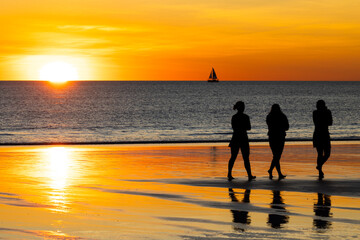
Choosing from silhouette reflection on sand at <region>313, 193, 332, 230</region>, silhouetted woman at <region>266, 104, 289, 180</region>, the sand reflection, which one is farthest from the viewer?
silhouetted woman at <region>266, 104, 289, 180</region>

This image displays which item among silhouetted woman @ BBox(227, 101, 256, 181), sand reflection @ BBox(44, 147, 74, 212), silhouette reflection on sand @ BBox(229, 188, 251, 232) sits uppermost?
silhouetted woman @ BBox(227, 101, 256, 181)

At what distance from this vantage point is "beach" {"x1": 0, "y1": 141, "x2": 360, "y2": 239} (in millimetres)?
8617

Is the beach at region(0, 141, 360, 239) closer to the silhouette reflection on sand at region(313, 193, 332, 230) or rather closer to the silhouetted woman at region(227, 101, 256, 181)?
the silhouette reflection on sand at region(313, 193, 332, 230)

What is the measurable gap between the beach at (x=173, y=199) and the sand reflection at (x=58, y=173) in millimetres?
22

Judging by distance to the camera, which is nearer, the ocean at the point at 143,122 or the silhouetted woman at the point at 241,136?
the silhouetted woman at the point at 241,136

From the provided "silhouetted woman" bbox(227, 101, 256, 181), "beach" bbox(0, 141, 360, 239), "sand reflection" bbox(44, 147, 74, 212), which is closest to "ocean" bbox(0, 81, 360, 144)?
"sand reflection" bbox(44, 147, 74, 212)

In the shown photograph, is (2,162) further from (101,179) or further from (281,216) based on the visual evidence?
(281,216)

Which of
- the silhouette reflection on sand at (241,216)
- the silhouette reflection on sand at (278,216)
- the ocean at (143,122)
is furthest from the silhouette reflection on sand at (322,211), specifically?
the ocean at (143,122)

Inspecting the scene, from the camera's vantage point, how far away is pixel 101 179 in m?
14.6

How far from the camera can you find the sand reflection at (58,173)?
11169 millimetres

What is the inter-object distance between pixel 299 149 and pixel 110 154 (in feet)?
22.4

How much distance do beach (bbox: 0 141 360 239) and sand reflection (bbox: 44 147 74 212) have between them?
2 cm

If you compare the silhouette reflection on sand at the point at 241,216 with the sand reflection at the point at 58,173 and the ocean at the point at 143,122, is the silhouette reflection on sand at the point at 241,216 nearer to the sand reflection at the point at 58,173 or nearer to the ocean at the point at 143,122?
the sand reflection at the point at 58,173

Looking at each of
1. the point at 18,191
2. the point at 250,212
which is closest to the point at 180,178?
the point at 18,191
